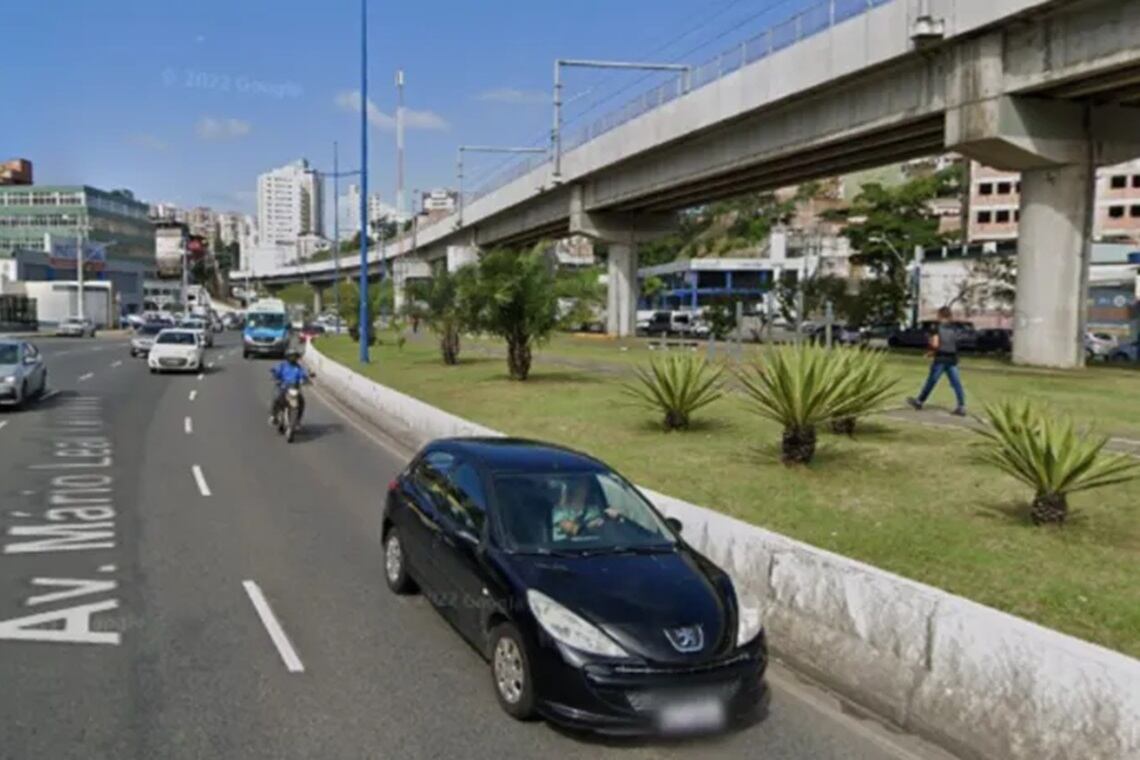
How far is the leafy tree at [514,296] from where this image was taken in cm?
2238

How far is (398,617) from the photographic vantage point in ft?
21.7

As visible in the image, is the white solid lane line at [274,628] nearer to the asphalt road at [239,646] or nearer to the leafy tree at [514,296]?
the asphalt road at [239,646]

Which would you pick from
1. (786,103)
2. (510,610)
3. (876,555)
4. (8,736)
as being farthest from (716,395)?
(786,103)

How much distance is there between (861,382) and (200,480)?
849 centimetres

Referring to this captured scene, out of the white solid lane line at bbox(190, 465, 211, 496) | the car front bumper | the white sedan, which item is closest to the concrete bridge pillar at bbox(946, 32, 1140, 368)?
the white solid lane line at bbox(190, 465, 211, 496)

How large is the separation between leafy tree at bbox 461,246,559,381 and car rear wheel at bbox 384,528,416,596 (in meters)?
14.7

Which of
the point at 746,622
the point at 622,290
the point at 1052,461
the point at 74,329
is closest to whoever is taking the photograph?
the point at 746,622

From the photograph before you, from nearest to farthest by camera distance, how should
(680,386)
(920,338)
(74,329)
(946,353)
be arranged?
(680,386) < (946,353) < (920,338) < (74,329)

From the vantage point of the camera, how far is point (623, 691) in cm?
454

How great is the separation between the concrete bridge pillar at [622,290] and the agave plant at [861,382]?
38.6 m

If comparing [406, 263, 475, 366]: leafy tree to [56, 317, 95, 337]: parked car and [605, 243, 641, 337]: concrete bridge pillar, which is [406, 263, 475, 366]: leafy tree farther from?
[56, 317, 95, 337]: parked car

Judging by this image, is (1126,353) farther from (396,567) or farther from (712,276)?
(712,276)

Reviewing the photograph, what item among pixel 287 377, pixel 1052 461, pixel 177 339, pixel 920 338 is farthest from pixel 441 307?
pixel 920 338

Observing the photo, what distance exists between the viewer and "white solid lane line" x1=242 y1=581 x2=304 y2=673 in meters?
5.64
